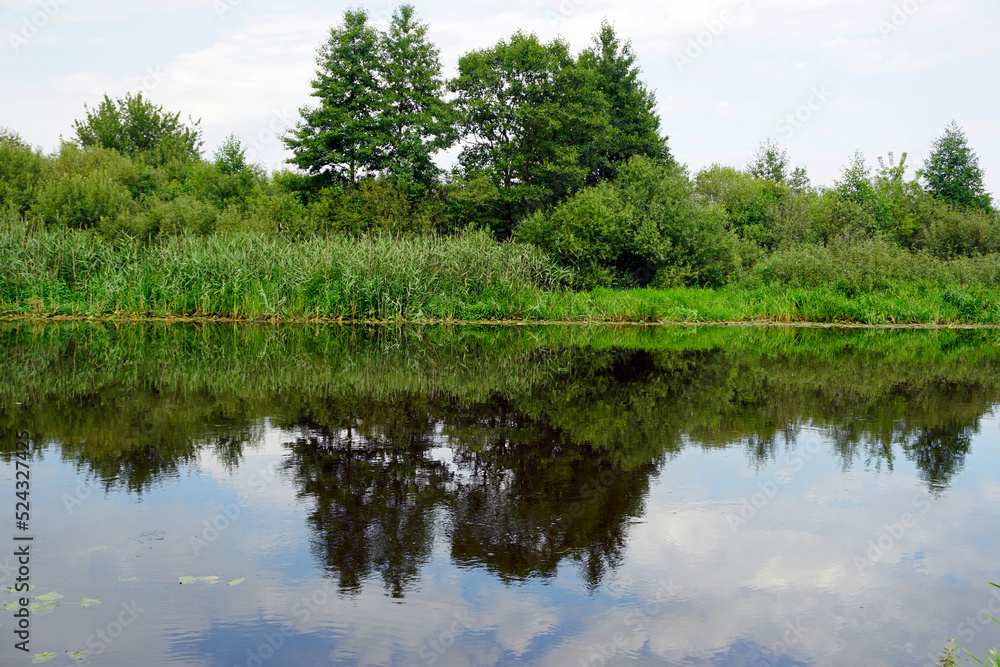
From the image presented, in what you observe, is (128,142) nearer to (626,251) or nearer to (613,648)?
(626,251)

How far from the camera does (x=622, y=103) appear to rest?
39750 mm

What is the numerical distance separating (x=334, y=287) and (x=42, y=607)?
18013 mm

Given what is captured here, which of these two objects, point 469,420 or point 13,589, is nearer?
point 13,589

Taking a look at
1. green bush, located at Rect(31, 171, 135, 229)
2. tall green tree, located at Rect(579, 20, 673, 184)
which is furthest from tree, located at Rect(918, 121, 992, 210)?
green bush, located at Rect(31, 171, 135, 229)

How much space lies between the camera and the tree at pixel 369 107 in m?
39.1

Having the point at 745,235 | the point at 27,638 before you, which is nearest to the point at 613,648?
the point at 27,638

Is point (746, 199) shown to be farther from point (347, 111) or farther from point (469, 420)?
point (469, 420)

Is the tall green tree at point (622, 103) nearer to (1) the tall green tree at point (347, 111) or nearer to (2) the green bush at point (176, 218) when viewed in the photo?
(1) the tall green tree at point (347, 111)

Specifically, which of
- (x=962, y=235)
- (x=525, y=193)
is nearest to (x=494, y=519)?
(x=525, y=193)

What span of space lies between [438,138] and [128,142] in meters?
35.2

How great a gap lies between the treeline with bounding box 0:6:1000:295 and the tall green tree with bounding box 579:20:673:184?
11 centimetres

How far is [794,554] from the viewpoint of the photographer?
4.66 metres

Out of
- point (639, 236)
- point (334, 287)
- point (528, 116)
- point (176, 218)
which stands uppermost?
point (528, 116)

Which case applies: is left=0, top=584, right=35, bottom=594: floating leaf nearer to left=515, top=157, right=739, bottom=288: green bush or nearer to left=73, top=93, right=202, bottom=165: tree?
left=515, top=157, right=739, bottom=288: green bush
